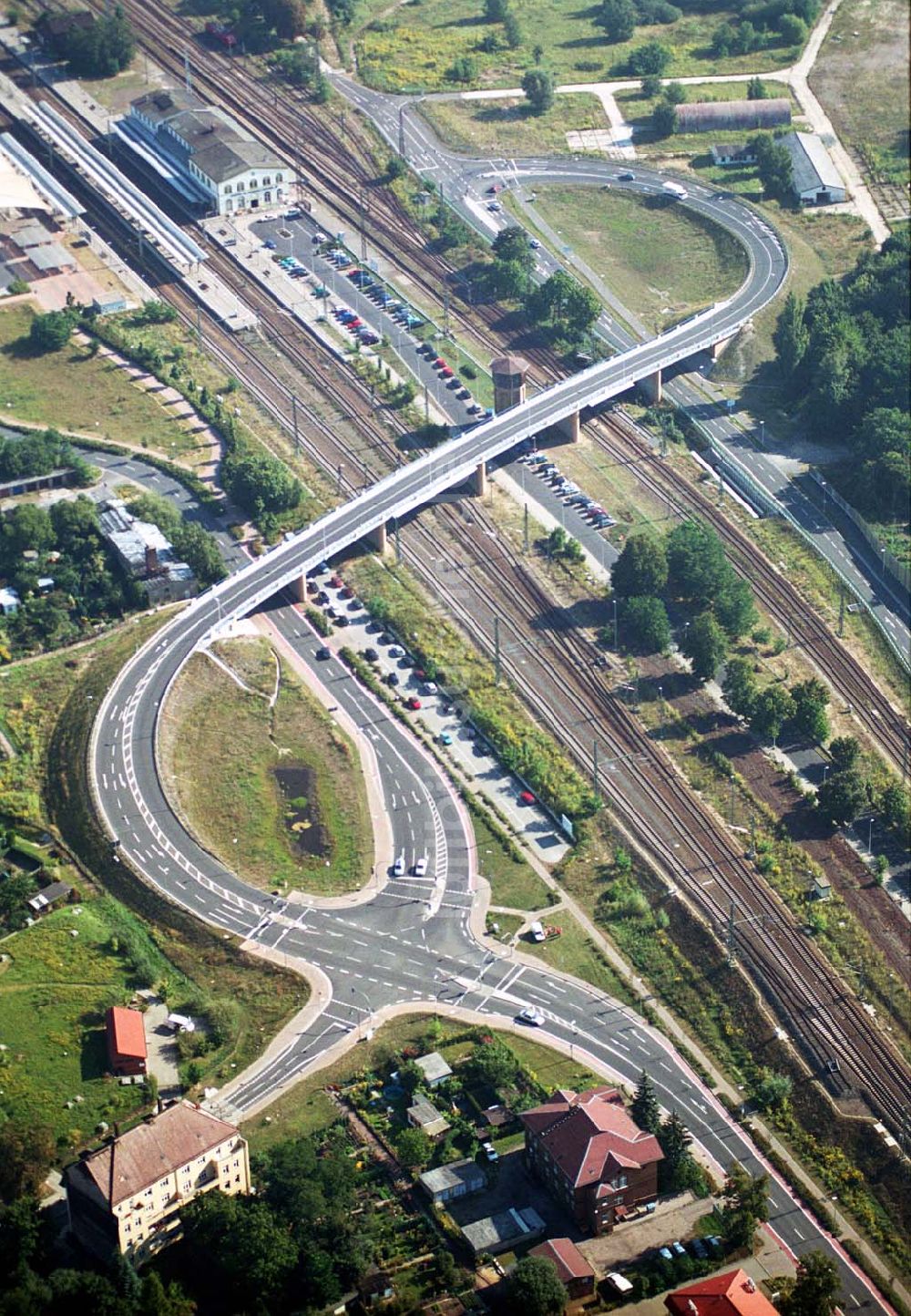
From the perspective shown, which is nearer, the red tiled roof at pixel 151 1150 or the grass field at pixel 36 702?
the red tiled roof at pixel 151 1150

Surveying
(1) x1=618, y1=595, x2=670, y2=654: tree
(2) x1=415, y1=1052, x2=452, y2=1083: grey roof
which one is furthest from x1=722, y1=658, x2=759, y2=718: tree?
(2) x1=415, y1=1052, x2=452, y2=1083: grey roof

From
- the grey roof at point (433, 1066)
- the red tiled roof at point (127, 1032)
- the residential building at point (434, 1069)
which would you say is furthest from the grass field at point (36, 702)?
the residential building at point (434, 1069)

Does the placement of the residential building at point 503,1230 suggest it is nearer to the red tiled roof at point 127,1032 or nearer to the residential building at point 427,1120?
the residential building at point 427,1120

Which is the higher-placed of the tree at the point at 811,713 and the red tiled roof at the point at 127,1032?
the red tiled roof at the point at 127,1032

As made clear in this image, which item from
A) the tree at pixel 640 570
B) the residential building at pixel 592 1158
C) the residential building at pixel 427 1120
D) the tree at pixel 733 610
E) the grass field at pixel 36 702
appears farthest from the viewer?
the tree at pixel 640 570

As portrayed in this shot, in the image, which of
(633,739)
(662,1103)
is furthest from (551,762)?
→ (662,1103)

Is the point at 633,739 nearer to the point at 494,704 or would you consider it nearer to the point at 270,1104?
the point at 494,704
